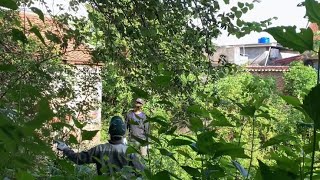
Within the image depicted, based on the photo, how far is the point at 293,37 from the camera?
29.2 inches

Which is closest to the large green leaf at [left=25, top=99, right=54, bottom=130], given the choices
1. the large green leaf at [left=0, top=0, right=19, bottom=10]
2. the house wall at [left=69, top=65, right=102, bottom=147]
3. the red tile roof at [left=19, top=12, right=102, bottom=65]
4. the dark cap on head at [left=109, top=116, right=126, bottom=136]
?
the large green leaf at [left=0, top=0, right=19, bottom=10]

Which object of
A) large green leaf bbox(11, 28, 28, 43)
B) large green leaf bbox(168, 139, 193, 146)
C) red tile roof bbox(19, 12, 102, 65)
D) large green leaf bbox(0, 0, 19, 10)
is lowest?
large green leaf bbox(168, 139, 193, 146)

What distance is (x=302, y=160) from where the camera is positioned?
104 cm

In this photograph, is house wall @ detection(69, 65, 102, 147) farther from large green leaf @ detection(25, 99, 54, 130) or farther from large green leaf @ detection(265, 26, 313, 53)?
large green leaf @ detection(265, 26, 313, 53)

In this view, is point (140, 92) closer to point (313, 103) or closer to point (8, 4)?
point (8, 4)

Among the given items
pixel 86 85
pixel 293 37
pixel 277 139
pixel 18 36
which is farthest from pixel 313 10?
pixel 86 85

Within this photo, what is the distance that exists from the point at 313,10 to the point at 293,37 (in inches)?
2.1

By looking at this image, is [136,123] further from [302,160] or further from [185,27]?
[185,27]

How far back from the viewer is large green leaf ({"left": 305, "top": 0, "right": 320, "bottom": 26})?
2.47ft

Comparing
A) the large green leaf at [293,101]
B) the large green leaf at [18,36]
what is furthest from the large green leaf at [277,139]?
the large green leaf at [18,36]

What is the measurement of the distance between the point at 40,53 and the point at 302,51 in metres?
Result: 3.70

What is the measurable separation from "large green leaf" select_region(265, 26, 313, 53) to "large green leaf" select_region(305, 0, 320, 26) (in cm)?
2

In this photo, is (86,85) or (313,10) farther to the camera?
(86,85)

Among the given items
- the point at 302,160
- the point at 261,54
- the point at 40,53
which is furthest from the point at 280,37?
the point at 261,54
